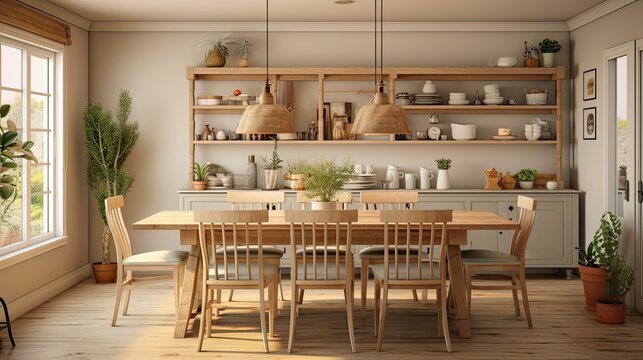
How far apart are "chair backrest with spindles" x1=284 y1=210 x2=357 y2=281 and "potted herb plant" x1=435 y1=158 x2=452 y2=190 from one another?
2509 millimetres

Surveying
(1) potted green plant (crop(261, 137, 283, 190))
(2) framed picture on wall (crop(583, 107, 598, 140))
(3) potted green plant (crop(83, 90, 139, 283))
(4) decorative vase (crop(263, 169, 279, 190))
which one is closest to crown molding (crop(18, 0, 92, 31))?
(3) potted green plant (crop(83, 90, 139, 283))

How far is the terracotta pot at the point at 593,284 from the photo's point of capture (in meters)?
5.67

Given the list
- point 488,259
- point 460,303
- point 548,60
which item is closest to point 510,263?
point 488,259

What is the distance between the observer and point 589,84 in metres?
6.95

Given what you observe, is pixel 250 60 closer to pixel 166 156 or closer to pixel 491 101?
pixel 166 156

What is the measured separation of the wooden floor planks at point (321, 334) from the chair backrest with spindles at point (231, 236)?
0.80ft

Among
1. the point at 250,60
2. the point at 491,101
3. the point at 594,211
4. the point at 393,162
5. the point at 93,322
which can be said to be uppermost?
the point at 250,60

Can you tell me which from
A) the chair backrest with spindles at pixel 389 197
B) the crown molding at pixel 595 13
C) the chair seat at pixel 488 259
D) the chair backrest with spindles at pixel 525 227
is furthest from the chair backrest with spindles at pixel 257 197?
the crown molding at pixel 595 13

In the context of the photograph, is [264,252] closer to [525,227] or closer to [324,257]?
[324,257]

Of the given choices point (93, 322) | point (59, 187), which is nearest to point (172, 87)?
point (59, 187)

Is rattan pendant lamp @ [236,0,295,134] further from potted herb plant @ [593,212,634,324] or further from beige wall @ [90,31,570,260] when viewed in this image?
beige wall @ [90,31,570,260]

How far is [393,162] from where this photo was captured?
25.1 ft

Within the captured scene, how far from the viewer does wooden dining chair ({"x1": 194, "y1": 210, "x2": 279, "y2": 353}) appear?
451cm

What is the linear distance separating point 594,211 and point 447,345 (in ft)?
9.91
